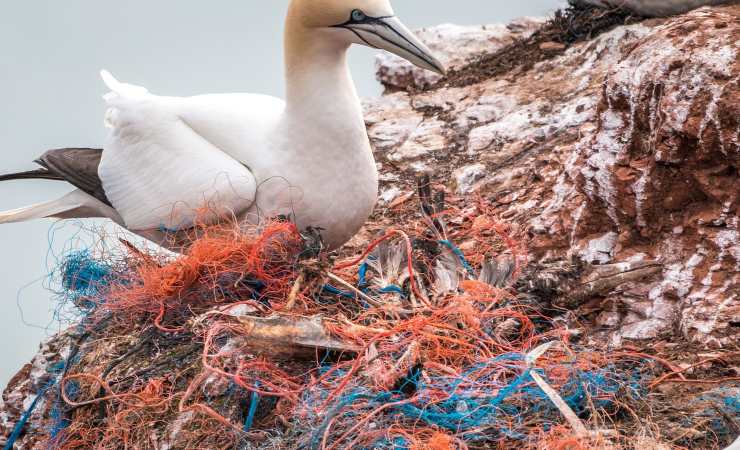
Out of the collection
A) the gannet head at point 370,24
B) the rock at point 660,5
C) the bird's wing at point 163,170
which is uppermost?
the gannet head at point 370,24

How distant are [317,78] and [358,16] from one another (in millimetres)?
409

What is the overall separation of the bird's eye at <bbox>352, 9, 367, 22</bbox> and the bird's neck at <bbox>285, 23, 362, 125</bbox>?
20 cm

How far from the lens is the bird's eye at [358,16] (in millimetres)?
4652

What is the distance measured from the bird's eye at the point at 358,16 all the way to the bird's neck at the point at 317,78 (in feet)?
0.64

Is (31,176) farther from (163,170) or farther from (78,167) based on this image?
(163,170)

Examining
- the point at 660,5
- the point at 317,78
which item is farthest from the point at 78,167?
the point at 660,5

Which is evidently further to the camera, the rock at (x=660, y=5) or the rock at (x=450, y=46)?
the rock at (x=450, y=46)

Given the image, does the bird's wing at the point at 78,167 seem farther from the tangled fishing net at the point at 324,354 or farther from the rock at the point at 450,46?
the rock at the point at 450,46

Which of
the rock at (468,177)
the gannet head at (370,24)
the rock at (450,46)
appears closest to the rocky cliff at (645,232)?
the rock at (468,177)

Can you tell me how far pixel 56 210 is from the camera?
19.2ft

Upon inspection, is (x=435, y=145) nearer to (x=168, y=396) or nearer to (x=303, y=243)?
(x=303, y=243)

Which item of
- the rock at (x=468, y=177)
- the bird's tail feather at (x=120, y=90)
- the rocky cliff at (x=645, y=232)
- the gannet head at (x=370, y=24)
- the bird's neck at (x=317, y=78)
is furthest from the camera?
the rock at (x=468, y=177)

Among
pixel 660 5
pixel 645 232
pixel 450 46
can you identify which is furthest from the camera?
pixel 450 46

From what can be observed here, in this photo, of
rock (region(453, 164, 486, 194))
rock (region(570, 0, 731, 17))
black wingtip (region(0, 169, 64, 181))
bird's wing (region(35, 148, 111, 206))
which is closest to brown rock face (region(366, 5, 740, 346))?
rock (region(453, 164, 486, 194))
